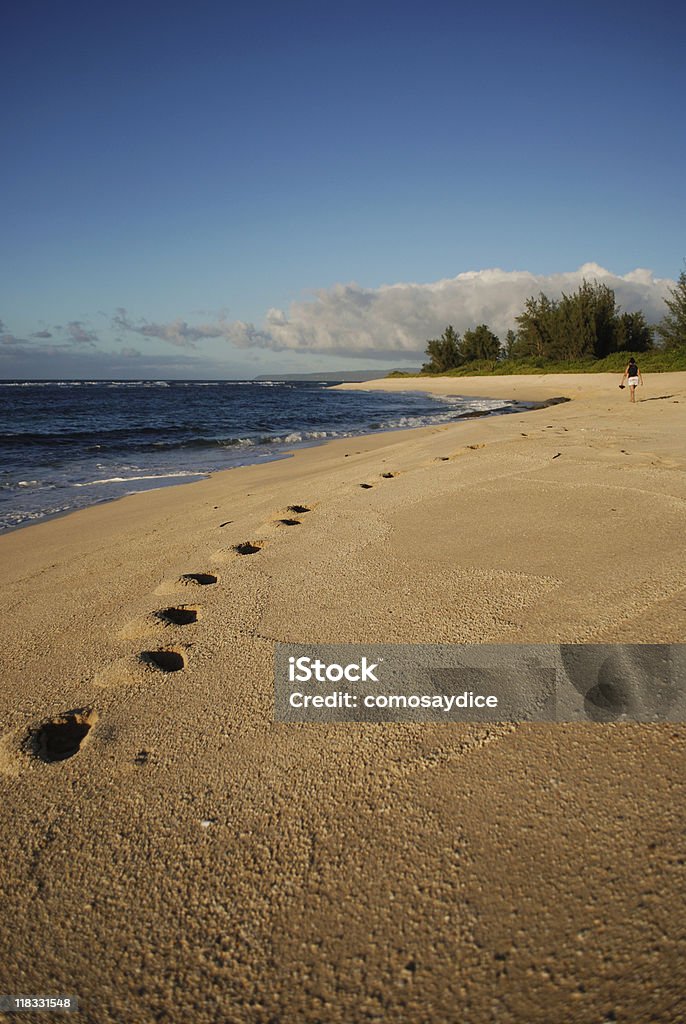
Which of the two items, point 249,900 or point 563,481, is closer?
point 249,900

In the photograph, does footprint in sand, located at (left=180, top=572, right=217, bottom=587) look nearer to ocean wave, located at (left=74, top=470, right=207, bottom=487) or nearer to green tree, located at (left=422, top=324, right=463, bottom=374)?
ocean wave, located at (left=74, top=470, right=207, bottom=487)

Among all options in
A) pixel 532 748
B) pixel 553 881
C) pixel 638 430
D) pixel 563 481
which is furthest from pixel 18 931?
pixel 638 430

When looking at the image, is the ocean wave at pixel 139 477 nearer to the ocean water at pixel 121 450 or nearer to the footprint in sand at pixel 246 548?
the ocean water at pixel 121 450

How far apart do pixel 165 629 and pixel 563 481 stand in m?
3.35

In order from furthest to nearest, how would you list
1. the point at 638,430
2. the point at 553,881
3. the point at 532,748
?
the point at 638,430, the point at 532,748, the point at 553,881

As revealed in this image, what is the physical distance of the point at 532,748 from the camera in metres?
1.56

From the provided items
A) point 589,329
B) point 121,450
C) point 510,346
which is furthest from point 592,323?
point 121,450

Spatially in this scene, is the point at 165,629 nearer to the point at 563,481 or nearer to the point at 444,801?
the point at 444,801

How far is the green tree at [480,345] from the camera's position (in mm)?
62281

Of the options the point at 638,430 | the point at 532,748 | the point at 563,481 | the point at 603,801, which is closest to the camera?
the point at 603,801

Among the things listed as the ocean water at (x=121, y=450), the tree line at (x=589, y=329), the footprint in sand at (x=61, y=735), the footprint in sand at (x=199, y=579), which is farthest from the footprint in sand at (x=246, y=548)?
the tree line at (x=589, y=329)

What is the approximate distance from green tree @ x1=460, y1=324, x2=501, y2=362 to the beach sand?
64032mm

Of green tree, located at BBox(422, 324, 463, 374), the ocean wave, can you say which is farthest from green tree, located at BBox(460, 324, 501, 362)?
the ocean wave

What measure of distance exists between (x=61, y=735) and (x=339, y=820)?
113 cm
